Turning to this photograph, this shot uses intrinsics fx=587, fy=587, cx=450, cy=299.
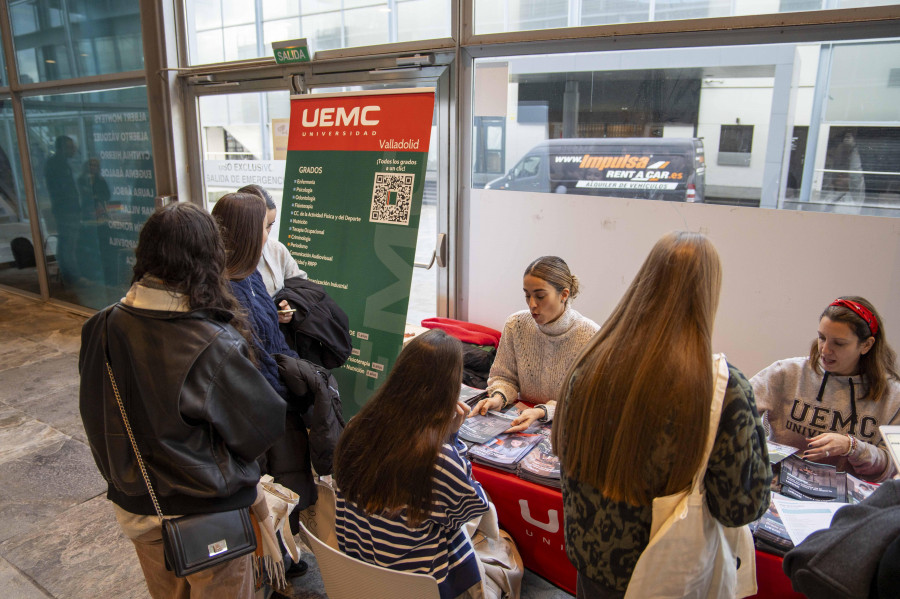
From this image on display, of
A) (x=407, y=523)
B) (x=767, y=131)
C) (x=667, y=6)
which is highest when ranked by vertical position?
(x=667, y=6)

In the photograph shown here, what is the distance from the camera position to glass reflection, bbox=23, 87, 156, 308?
202 inches

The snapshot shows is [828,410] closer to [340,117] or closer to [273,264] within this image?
[273,264]

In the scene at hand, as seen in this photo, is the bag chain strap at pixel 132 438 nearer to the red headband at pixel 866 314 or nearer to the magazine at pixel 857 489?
the magazine at pixel 857 489

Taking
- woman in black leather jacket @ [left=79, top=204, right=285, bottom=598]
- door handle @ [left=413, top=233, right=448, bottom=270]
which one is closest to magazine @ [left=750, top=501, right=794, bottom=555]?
woman in black leather jacket @ [left=79, top=204, right=285, bottom=598]

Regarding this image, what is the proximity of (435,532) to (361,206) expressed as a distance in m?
1.99

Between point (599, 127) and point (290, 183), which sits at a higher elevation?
point (599, 127)

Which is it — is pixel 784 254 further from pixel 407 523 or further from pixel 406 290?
pixel 407 523

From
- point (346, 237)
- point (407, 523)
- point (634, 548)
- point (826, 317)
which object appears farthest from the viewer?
point (346, 237)

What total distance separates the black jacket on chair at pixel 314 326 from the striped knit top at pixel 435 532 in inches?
33.9

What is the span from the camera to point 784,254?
255cm

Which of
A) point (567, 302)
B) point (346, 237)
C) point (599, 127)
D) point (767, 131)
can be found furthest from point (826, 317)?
point (346, 237)

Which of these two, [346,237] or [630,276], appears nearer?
[630,276]

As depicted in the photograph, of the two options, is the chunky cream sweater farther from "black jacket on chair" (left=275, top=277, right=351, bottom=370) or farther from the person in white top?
the person in white top

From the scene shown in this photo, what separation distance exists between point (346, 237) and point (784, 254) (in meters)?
2.13
